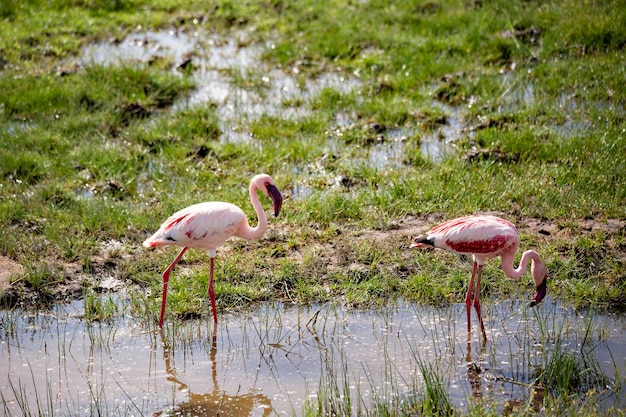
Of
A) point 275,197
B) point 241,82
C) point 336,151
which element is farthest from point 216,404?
point 241,82

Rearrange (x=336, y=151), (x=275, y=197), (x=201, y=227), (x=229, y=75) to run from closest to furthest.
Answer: (x=201, y=227)
(x=275, y=197)
(x=336, y=151)
(x=229, y=75)

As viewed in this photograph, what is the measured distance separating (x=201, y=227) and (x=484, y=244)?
2184mm

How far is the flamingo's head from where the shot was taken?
7.55 metres

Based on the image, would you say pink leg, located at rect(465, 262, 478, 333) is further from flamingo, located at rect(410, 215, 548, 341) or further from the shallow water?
the shallow water

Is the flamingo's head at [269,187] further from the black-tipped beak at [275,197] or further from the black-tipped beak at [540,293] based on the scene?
the black-tipped beak at [540,293]

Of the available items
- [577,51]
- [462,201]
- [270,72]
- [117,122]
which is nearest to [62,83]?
[117,122]

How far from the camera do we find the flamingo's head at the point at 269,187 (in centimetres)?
755

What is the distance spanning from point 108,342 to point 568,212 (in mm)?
4329

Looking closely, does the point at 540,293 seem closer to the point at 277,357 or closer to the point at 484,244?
the point at 484,244

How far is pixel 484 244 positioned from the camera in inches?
276

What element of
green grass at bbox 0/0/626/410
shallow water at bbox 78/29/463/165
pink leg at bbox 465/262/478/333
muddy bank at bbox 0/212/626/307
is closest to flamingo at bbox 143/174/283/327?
green grass at bbox 0/0/626/410

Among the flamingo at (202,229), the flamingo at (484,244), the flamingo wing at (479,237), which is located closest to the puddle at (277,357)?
the flamingo at (484,244)

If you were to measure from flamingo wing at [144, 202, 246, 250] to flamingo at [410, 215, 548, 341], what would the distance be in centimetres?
147

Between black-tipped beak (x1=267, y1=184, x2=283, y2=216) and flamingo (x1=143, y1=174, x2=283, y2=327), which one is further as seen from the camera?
black-tipped beak (x1=267, y1=184, x2=283, y2=216)
